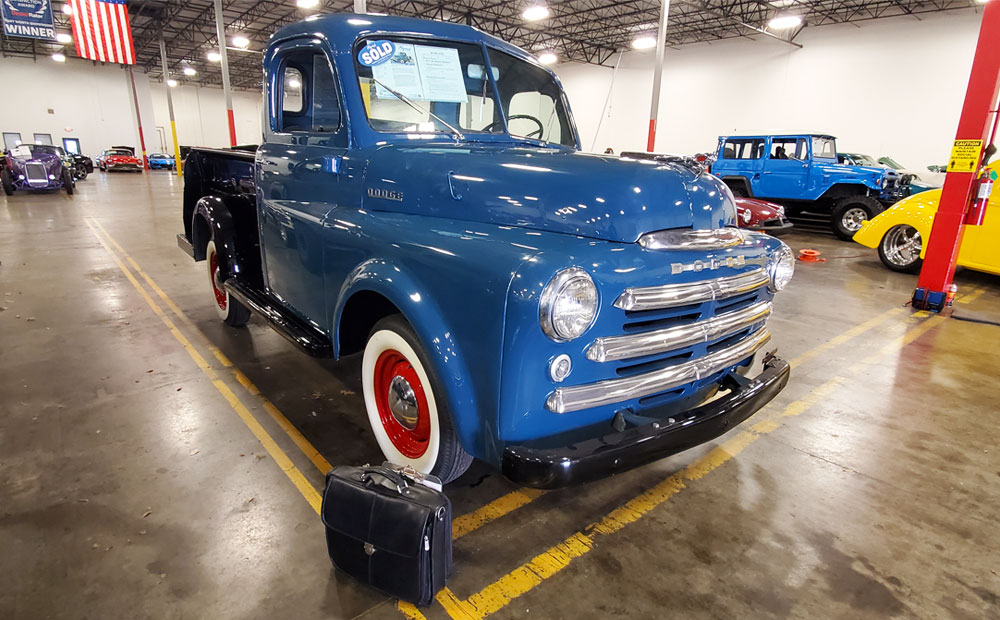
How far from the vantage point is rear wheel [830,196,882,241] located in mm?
10250

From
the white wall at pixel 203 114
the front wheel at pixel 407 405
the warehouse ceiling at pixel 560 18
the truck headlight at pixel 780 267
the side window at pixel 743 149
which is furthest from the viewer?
the white wall at pixel 203 114

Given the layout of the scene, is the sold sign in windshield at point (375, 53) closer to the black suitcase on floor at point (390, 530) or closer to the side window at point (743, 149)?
the black suitcase on floor at point (390, 530)

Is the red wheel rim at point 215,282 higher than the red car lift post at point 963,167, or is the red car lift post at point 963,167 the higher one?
the red car lift post at point 963,167

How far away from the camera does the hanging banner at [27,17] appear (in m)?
12.4

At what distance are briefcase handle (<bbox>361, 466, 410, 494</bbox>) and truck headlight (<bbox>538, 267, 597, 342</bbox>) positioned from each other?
70cm

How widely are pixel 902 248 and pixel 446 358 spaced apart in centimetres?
805

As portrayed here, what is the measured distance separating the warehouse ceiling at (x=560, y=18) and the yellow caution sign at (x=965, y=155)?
41.6ft

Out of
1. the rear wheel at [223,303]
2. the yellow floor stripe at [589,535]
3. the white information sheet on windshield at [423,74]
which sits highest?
the white information sheet on windshield at [423,74]

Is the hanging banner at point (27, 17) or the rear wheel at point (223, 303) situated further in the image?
the hanging banner at point (27, 17)

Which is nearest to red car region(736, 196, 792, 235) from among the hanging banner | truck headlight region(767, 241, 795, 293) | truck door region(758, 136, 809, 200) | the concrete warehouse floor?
truck door region(758, 136, 809, 200)

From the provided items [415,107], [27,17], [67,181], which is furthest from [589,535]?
[67,181]

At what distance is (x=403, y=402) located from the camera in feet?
7.68

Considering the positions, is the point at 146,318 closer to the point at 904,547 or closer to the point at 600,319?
the point at 600,319

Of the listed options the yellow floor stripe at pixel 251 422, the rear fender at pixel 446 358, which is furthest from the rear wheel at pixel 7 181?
the rear fender at pixel 446 358
